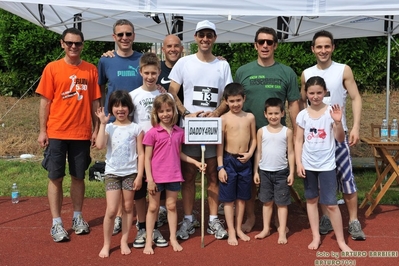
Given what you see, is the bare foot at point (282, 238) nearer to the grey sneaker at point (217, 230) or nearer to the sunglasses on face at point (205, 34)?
the grey sneaker at point (217, 230)

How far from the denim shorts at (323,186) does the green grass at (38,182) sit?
2.24 meters

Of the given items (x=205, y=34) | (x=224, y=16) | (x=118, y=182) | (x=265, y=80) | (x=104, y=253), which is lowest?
(x=104, y=253)

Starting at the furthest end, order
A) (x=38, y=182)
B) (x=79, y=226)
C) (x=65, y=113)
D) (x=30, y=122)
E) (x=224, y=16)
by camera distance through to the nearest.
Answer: (x=30, y=122), (x=224, y=16), (x=38, y=182), (x=79, y=226), (x=65, y=113)

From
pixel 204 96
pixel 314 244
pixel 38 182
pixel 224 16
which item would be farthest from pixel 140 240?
pixel 224 16

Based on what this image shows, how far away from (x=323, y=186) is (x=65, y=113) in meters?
2.69

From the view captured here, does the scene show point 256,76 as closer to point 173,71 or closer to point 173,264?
point 173,71

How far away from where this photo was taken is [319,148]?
15.1 feet

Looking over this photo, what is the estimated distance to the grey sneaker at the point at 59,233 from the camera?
4.91 m

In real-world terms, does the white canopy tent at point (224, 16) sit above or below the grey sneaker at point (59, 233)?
above

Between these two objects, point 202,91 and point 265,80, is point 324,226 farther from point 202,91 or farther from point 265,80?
point 202,91

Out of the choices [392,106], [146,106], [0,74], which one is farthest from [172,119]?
[0,74]

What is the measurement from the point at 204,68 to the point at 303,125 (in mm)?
1139

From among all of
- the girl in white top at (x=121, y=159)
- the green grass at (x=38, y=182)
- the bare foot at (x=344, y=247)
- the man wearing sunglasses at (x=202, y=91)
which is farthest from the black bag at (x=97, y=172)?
the bare foot at (x=344, y=247)

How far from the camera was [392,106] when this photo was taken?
1352cm
